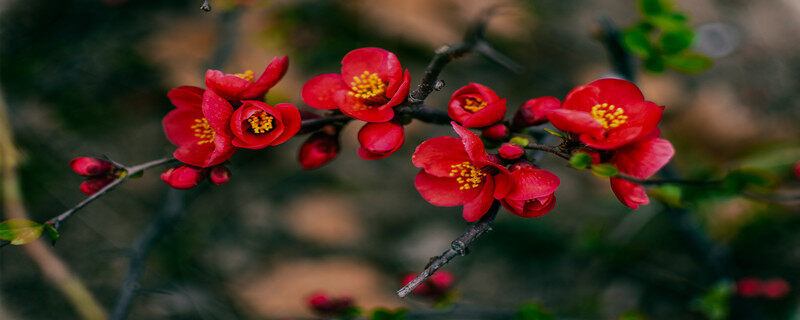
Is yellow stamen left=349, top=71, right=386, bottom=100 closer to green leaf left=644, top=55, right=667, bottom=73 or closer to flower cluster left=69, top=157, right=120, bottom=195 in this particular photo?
flower cluster left=69, top=157, right=120, bottom=195

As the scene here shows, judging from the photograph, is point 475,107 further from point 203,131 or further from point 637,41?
point 637,41

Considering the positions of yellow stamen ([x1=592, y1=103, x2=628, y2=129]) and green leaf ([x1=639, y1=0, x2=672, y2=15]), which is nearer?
yellow stamen ([x1=592, y1=103, x2=628, y2=129])

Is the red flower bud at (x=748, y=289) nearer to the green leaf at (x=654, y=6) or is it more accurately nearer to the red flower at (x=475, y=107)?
the green leaf at (x=654, y=6)

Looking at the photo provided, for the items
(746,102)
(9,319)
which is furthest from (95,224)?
(746,102)

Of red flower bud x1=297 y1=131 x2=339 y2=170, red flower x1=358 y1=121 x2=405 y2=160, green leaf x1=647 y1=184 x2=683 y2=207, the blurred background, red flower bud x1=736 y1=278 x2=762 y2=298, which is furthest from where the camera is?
the blurred background

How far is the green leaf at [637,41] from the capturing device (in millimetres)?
1037

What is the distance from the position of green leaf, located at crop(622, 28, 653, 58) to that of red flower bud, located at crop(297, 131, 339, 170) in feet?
2.34

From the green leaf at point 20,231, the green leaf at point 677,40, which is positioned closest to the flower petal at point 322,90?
the green leaf at point 20,231

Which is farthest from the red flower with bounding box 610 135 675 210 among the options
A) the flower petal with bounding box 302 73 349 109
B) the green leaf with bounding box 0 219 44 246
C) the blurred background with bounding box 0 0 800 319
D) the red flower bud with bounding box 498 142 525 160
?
the blurred background with bounding box 0 0 800 319

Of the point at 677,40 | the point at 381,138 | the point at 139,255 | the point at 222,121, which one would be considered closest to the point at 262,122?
the point at 222,121

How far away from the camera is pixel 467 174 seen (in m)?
0.72

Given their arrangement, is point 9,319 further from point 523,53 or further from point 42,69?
point 523,53

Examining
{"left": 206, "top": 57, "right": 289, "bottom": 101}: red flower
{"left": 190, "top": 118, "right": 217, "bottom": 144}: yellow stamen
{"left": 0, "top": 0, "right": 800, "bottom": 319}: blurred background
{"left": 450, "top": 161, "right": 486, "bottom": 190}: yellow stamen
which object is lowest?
{"left": 0, "top": 0, "right": 800, "bottom": 319}: blurred background

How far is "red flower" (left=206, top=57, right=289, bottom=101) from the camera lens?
0.66 metres
